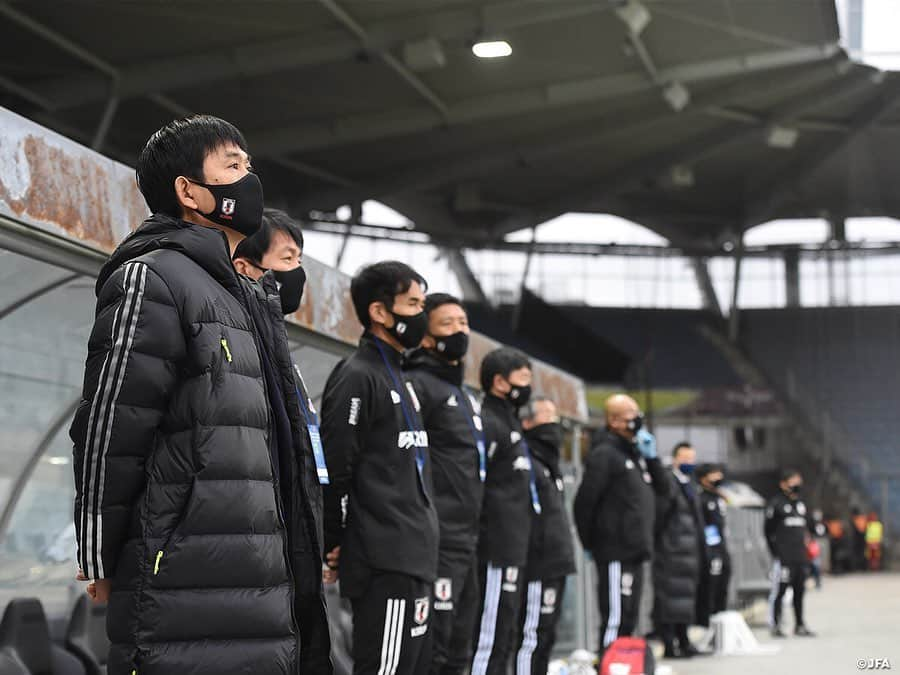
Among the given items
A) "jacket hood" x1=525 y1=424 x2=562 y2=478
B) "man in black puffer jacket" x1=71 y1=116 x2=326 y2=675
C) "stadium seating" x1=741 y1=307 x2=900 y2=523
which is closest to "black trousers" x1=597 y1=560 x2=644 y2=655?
"jacket hood" x1=525 y1=424 x2=562 y2=478

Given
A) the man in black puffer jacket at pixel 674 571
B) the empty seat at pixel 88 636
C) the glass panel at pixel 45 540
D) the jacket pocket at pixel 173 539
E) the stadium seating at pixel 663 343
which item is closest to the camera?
the jacket pocket at pixel 173 539

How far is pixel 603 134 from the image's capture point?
88.6 ft

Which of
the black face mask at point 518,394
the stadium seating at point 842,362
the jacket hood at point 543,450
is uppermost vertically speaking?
the stadium seating at point 842,362

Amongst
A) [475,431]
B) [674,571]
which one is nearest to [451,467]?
[475,431]

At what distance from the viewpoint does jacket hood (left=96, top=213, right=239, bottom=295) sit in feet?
9.79

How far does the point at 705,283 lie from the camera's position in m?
40.7

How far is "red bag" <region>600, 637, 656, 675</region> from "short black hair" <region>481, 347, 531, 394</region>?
2068 millimetres

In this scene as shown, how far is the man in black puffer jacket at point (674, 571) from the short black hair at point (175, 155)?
817 centimetres

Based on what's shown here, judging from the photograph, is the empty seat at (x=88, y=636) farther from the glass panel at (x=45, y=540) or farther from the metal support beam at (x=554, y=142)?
the metal support beam at (x=554, y=142)

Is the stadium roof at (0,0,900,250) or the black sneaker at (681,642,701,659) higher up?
the stadium roof at (0,0,900,250)

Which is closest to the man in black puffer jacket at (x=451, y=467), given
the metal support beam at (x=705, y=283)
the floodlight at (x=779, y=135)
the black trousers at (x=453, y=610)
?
the black trousers at (x=453, y=610)

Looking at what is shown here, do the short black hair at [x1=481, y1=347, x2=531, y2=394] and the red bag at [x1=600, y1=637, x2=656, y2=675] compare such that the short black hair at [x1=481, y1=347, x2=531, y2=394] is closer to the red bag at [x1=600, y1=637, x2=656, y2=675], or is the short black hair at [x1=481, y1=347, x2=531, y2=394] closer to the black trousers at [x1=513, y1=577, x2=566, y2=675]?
the black trousers at [x1=513, y1=577, x2=566, y2=675]

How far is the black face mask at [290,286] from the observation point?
4.41 meters

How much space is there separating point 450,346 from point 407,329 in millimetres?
920
